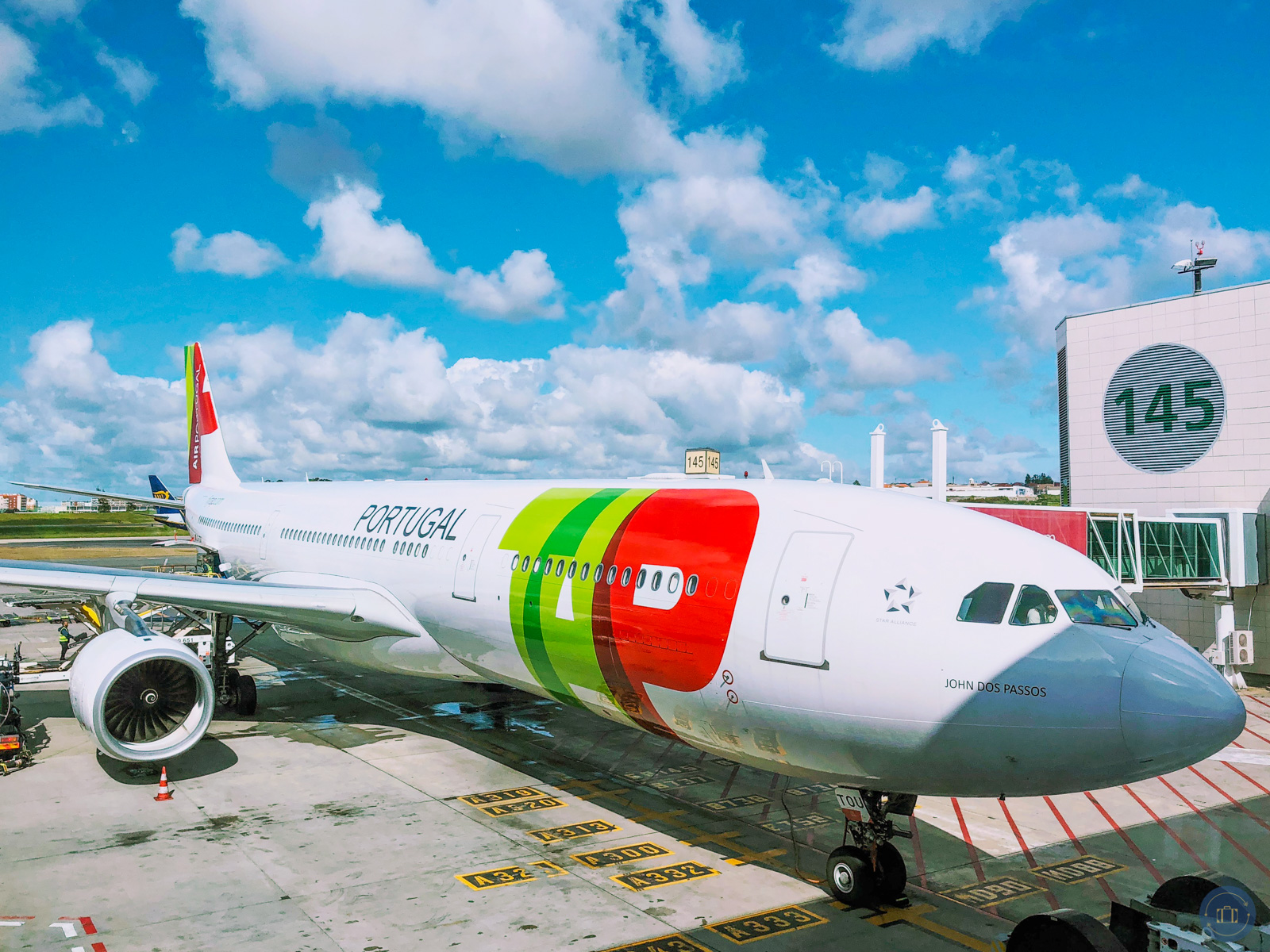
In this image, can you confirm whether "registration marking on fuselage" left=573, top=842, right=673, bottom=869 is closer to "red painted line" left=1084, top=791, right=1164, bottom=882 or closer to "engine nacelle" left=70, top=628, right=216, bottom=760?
"red painted line" left=1084, top=791, right=1164, bottom=882

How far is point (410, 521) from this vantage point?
52.3ft

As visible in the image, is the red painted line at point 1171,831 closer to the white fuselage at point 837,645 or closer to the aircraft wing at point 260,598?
the white fuselage at point 837,645

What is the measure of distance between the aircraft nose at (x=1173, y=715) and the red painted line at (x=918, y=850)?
3.31 meters

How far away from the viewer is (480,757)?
14.8 metres

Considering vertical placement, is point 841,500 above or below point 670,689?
above

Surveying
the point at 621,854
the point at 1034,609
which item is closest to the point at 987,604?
the point at 1034,609

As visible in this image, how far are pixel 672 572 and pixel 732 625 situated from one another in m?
1.14

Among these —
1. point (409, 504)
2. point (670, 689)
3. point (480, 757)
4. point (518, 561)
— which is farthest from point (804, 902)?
point (409, 504)

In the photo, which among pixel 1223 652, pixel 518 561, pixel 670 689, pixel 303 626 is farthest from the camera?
pixel 1223 652

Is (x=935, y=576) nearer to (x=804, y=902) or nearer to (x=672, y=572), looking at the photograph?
(x=672, y=572)

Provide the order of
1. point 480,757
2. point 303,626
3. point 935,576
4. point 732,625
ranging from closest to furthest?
1. point 935,576
2. point 732,625
3. point 480,757
4. point 303,626

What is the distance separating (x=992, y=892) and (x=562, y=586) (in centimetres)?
591

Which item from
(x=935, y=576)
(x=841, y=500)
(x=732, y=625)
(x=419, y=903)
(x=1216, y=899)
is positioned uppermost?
(x=841, y=500)

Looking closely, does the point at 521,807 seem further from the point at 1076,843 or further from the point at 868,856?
the point at 1076,843
